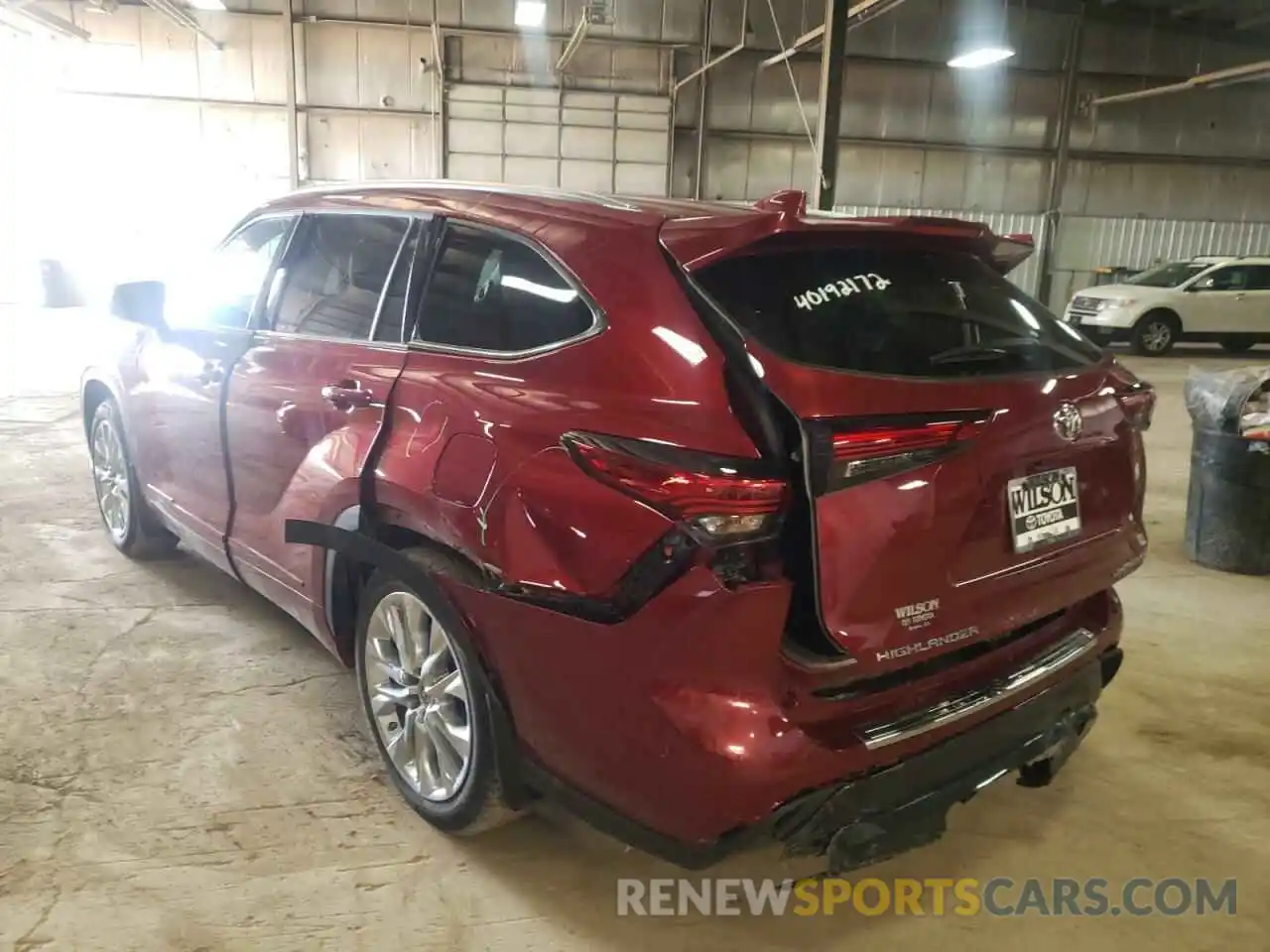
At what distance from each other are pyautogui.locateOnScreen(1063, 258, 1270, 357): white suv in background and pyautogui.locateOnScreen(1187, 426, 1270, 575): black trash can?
1016 cm

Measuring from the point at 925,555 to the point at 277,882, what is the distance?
1622 millimetres

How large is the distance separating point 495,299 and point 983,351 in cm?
109

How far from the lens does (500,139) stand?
50.7 feet

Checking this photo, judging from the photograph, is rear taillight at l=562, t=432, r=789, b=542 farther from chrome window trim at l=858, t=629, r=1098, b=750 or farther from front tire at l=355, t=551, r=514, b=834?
front tire at l=355, t=551, r=514, b=834

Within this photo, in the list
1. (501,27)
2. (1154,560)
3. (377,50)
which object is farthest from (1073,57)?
(1154,560)

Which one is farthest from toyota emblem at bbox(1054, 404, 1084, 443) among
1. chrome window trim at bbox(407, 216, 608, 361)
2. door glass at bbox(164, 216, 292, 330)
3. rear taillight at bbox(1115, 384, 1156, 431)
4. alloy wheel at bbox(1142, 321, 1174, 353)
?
alloy wheel at bbox(1142, 321, 1174, 353)

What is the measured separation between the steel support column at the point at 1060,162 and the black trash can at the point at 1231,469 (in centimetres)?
1332

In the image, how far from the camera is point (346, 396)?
2.37m

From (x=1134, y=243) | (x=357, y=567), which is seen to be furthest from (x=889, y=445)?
(x=1134, y=243)

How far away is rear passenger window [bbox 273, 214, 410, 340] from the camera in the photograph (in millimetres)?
2525

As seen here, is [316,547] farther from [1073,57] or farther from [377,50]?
[1073,57]

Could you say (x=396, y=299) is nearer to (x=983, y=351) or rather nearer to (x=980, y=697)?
(x=983, y=351)

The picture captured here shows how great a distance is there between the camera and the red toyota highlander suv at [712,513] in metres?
1.65

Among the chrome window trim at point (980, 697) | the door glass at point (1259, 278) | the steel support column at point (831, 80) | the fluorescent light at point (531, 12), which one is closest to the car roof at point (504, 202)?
the chrome window trim at point (980, 697)
